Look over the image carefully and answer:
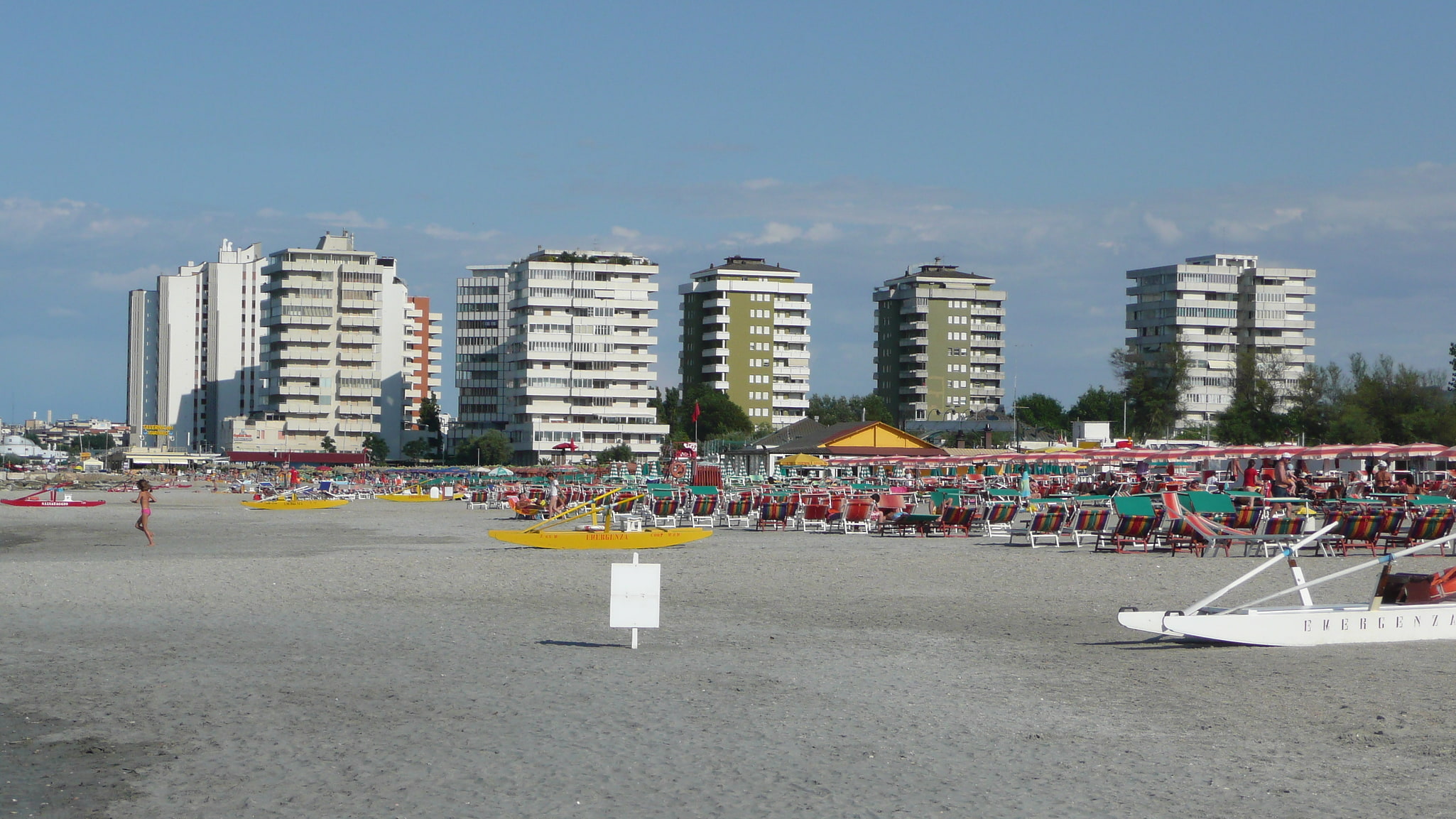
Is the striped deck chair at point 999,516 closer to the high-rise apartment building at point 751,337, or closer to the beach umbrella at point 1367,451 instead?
the beach umbrella at point 1367,451

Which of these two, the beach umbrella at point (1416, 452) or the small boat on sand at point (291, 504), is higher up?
the beach umbrella at point (1416, 452)

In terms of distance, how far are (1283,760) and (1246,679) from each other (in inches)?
110

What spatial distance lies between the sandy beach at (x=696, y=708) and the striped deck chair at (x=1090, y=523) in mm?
7336

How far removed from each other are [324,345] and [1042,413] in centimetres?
8320

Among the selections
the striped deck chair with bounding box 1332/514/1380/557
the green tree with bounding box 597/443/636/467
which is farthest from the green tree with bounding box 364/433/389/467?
the striped deck chair with bounding box 1332/514/1380/557

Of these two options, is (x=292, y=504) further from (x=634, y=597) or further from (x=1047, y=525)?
(x=634, y=597)

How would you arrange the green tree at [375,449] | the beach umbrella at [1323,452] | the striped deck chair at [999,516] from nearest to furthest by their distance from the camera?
the striped deck chair at [999,516] → the beach umbrella at [1323,452] → the green tree at [375,449]

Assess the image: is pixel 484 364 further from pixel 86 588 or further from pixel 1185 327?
pixel 86 588

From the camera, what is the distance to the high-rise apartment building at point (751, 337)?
164625 mm

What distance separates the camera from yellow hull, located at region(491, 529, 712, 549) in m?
26.4

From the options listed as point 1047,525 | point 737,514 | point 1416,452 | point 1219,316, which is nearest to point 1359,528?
point 1047,525

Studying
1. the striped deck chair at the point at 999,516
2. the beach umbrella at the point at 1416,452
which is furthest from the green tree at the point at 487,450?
the striped deck chair at the point at 999,516

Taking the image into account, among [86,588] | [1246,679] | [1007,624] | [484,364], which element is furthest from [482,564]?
[484,364]

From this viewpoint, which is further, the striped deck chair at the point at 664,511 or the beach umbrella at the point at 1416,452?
the beach umbrella at the point at 1416,452
